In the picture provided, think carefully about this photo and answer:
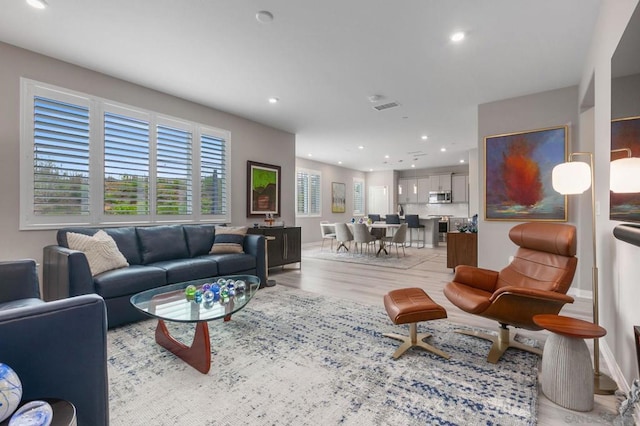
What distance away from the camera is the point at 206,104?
4.71 meters

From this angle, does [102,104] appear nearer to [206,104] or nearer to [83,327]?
[206,104]

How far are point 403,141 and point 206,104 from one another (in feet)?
15.1

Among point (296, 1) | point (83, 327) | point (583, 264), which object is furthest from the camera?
point (583, 264)

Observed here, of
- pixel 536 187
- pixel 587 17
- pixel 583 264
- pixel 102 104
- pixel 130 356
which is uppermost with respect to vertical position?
pixel 587 17

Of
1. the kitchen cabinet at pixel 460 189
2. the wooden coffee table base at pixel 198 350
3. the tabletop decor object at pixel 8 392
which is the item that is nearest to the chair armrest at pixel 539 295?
the wooden coffee table base at pixel 198 350

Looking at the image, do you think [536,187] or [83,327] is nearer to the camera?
[83,327]

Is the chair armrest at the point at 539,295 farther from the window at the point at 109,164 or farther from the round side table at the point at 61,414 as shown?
the window at the point at 109,164

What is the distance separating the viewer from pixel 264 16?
8.40 ft

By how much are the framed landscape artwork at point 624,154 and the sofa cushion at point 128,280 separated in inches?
151

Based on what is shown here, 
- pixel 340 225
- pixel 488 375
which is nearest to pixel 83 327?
pixel 488 375

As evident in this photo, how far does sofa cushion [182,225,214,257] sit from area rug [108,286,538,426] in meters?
1.38

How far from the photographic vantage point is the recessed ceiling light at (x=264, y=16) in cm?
252

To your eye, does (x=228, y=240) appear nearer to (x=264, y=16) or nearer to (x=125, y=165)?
(x=125, y=165)

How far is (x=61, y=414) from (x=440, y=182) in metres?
11.4
